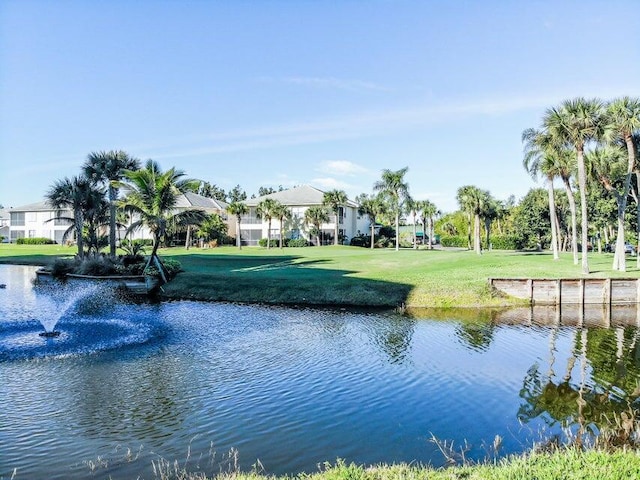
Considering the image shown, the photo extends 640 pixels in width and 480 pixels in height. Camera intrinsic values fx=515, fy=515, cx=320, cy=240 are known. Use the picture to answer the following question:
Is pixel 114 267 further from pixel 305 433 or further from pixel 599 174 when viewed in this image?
pixel 599 174

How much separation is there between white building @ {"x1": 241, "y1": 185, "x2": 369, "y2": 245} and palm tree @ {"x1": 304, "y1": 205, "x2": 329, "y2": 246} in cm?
111

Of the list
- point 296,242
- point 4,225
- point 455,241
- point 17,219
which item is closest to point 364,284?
point 296,242

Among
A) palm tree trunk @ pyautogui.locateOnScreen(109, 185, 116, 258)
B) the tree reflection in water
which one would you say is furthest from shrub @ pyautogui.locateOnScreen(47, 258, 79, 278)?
the tree reflection in water

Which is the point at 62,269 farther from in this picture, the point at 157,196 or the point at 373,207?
the point at 373,207

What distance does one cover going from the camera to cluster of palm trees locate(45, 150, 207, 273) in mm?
31844

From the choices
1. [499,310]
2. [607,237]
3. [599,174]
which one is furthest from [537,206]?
[499,310]

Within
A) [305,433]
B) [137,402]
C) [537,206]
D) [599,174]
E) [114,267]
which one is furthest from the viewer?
[537,206]

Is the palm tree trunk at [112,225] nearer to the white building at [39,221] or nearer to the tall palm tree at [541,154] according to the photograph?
the tall palm tree at [541,154]

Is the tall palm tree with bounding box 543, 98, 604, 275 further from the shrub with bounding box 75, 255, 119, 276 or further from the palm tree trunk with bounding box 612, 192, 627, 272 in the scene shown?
the shrub with bounding box 75, 255, 119, 276

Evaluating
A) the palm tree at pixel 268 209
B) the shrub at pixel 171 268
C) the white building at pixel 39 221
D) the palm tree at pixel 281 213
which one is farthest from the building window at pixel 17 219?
the shrub at pixel 171 268

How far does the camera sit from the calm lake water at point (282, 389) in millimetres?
8898

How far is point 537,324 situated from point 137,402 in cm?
1791

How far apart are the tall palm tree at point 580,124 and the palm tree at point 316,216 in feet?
156

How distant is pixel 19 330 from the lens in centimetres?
1814
